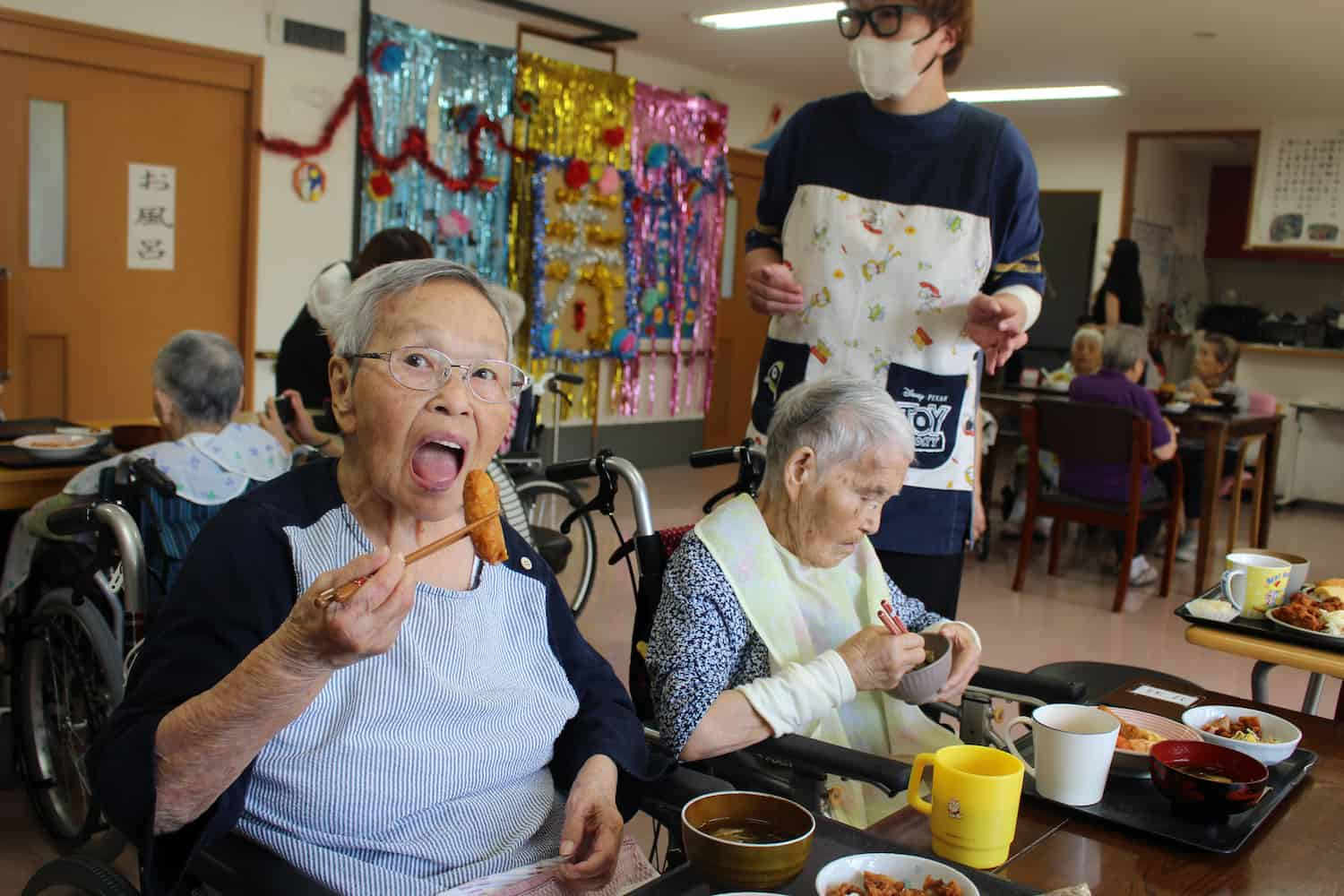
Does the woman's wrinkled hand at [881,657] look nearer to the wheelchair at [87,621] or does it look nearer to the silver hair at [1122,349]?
the wheelchair at [87,621]

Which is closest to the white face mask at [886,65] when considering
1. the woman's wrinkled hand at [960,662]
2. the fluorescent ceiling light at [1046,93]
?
the woman's wrinkled hand at [960,662]

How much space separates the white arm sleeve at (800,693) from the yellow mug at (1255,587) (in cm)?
85

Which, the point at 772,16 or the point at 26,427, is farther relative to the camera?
the point at 772,16

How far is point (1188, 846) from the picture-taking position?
1.16 meters

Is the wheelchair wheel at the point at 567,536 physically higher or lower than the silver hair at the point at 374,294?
lower

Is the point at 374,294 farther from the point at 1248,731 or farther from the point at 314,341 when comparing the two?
the point at 314,341

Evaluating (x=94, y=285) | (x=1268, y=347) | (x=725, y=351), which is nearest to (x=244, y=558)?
(x=94, y=285)

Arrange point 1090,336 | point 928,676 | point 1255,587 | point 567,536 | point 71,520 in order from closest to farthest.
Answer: point 928,676 < point 1255,587 < point 71,520 < point 567,536 < point 1090,336

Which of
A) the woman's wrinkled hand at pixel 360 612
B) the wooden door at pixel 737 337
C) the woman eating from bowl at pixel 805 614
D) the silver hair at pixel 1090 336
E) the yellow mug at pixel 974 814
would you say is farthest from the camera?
the wooden door at pixel 737 337

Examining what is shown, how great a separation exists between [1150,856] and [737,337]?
7331 mm

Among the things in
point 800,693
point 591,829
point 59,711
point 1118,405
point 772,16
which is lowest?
point 59,711

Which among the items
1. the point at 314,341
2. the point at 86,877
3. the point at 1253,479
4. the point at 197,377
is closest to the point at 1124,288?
the point at 1253,479

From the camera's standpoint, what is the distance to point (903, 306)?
1.96 m

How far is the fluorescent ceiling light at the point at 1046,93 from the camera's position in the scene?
7.62 meters
